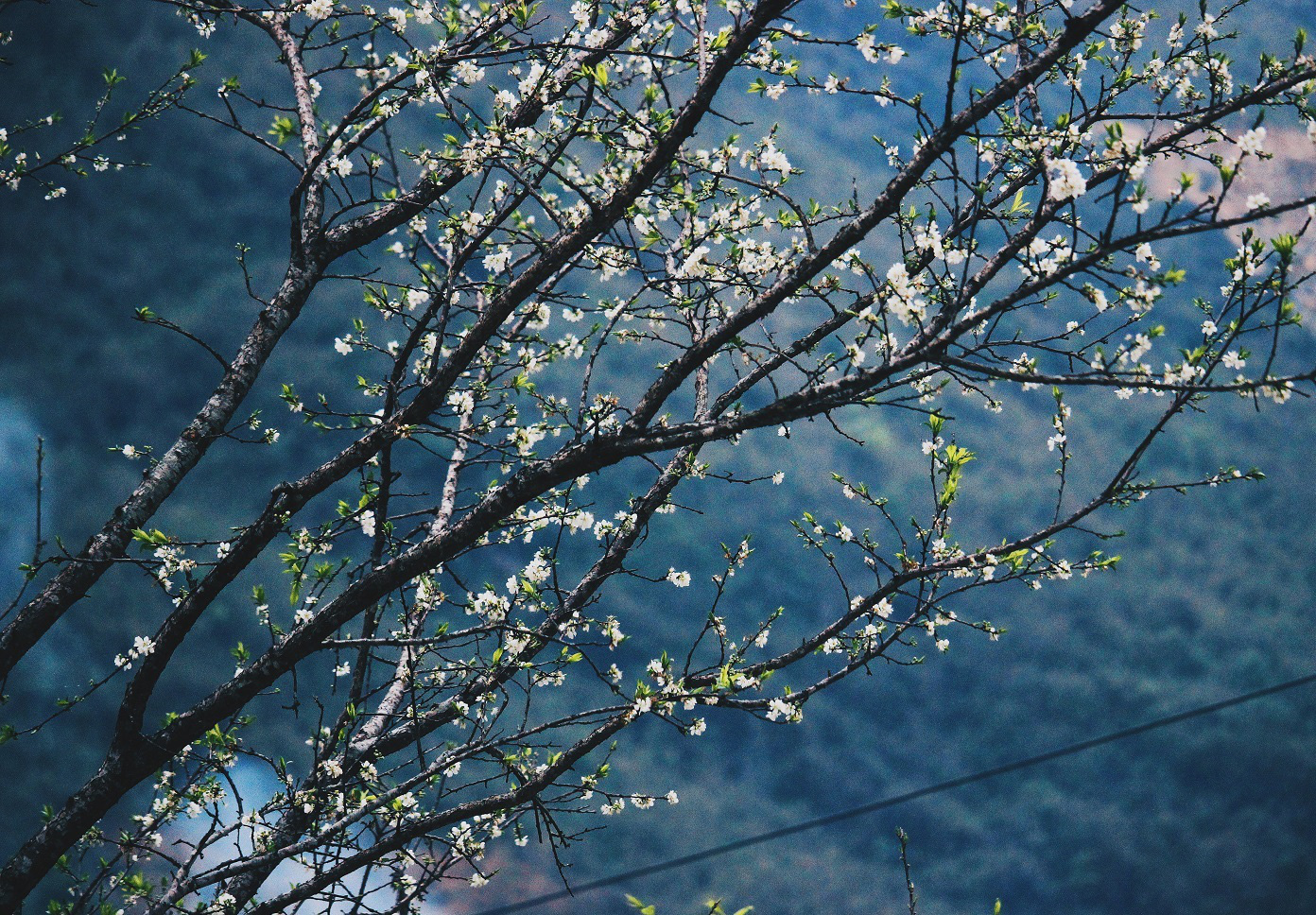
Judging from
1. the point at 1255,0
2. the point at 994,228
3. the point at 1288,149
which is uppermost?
the point at 1255,0

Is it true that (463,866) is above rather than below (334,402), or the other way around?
below

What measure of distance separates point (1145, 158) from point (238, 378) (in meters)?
1.90

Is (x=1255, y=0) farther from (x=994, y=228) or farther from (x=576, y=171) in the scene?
(x=576, y=171)

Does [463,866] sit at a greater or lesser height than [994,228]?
lesser

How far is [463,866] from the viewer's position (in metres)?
4.49

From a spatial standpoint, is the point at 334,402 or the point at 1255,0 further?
the point at 1255,0

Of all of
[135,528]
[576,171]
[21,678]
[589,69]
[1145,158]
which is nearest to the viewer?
[1145,158]

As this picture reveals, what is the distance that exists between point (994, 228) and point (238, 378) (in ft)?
11.3

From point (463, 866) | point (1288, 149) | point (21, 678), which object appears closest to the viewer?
point (21, 678)

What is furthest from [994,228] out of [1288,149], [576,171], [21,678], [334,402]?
[21,678]

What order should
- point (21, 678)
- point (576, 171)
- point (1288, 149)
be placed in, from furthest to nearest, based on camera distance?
point (1288, 149) < point (21, 678) < point (576, 171)

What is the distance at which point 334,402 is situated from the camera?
4383 mm

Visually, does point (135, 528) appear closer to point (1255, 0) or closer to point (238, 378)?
point (238, 378)

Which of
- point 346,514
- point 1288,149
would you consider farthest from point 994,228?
point 346,514
